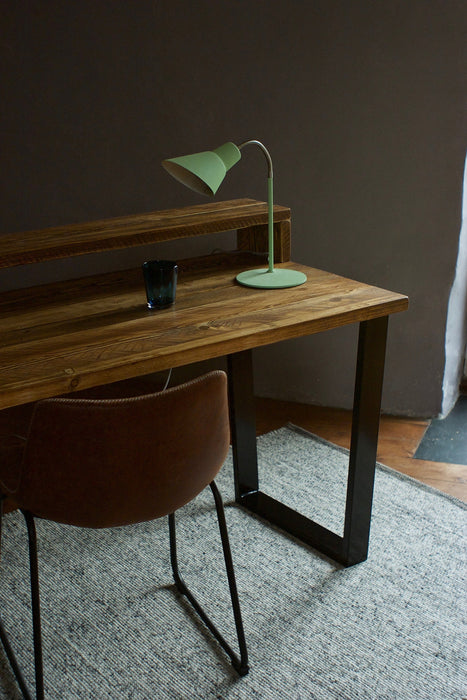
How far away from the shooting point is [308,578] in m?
1.99

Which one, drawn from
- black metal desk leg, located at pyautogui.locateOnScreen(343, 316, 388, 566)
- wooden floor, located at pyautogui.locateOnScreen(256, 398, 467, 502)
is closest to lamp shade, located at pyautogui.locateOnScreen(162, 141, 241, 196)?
black metal desk leg, located at pyautogui.locateOnScreen(343, 316, 388, 566)

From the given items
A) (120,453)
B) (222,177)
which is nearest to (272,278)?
(222,177)

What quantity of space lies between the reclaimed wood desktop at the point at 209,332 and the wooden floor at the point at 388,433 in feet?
1.70

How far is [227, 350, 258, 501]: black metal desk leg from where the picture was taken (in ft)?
7.36

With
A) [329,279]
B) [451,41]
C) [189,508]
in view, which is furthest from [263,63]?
[189,508]

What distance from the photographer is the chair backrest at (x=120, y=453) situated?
1.32 m

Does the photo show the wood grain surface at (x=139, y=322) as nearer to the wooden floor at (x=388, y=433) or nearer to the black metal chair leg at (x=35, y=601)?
the black metal chair leg at (x=35, y=601)

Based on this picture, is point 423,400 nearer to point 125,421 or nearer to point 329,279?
point 329,279

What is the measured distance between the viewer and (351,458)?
6.48 feet

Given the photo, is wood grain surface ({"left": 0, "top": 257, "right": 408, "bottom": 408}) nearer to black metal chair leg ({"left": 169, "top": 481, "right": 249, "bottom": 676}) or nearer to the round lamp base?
the round lamp base

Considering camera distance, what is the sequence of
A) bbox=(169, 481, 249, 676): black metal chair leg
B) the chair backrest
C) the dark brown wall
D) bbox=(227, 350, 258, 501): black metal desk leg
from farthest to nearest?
the dark brown wall → bbox=(227, 350, 258, 501): black metal desk leg → bbox=(169, 481, 249, 676): black metal chair leg → the chair backrest

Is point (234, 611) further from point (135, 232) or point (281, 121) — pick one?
point (281, 121)

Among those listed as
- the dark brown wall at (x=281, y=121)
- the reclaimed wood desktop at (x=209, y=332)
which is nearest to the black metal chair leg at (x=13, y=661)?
the reclaimed wood desktop at (x=209, y=332)

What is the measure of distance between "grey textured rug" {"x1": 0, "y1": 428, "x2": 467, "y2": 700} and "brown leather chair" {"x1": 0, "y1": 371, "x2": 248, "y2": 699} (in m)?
0.28
